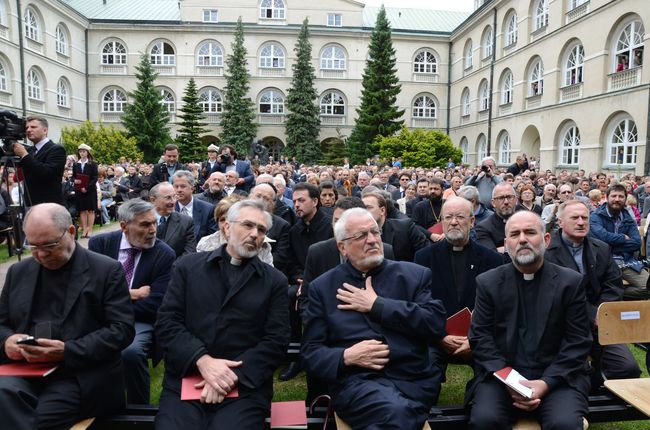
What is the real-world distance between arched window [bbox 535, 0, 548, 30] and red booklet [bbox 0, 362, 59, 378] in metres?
30.8

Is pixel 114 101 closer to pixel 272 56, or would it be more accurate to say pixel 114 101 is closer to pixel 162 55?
pixel 162 55

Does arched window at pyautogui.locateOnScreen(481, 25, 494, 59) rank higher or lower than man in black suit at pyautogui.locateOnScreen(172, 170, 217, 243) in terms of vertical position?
higher

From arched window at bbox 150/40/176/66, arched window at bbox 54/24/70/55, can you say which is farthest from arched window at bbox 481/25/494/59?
arched window at bbox 54/24/70/55

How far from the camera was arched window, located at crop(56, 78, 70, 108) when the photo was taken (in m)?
36.7

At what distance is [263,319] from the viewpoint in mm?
3664

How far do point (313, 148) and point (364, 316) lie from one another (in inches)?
1547

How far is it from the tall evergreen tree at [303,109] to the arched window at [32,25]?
729 inches

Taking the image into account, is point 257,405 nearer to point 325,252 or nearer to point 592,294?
point 325,252

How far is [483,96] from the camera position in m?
37.7

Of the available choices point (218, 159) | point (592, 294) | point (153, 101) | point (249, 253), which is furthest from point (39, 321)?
point (153, 101)

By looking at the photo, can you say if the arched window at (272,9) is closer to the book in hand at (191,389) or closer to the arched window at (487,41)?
the arched window at (487,41)

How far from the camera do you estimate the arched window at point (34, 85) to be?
32.4 meters

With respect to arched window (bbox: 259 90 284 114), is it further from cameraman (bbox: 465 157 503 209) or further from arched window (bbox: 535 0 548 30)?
cameraman (bbox: 465 157 503 209)

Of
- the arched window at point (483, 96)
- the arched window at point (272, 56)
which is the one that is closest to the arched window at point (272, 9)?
the arched window at point (272, 56)
